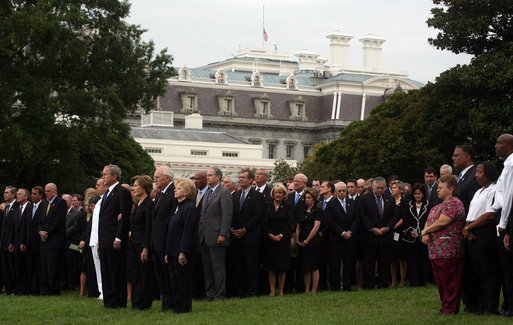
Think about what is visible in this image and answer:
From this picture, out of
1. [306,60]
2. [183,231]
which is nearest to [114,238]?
[183,231]

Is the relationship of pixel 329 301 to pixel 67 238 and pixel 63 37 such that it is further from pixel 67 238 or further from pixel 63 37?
pixel 63 37

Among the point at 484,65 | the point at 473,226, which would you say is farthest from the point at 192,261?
the point at 484,65

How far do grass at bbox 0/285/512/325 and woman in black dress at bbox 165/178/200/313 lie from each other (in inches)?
12.3

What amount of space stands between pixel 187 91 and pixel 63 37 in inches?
3536

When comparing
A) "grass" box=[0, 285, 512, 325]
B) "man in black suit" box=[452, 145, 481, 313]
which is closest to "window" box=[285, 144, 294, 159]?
"grass" box=[0, 285, 512, 325]

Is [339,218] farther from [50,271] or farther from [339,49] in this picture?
[339,49]

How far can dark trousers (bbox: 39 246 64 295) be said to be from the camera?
19078mm

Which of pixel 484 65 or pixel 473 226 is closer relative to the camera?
pixel 473 226

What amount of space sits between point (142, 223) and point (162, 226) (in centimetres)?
103

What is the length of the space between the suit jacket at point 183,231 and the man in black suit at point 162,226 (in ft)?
0.77

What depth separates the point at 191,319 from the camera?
540 inches

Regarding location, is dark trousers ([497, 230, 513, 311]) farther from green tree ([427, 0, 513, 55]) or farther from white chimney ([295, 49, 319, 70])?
white chimney ([295, 49, 319, 70])

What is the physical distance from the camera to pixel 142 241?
52.0 feet

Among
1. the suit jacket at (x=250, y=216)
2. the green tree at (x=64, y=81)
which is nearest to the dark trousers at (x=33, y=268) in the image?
the suit jacket at (x=250, y=216)
